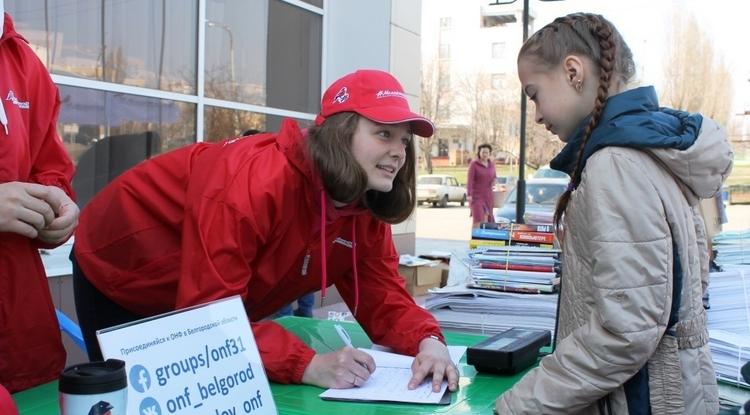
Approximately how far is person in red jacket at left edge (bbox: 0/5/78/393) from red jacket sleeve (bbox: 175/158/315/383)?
1.06 ft

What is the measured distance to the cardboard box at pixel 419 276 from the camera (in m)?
6.31

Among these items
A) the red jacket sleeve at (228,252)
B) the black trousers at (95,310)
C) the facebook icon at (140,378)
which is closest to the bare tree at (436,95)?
the black trousers at (95,310)

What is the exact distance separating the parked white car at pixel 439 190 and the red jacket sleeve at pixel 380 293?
91.6ft

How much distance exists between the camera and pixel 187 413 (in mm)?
1273

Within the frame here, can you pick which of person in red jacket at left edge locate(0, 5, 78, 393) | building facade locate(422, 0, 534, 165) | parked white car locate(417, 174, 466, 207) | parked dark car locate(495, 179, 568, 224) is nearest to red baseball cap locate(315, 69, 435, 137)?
person in red jacket at left edge locate(0, 5, 78, 393)

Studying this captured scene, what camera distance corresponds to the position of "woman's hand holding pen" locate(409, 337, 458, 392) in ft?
5.82

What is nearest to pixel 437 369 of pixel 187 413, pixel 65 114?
pixel 187 413

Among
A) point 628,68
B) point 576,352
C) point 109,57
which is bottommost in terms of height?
point 576,352

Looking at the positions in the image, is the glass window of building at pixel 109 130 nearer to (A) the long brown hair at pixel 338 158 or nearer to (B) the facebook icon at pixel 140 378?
(A) the long brown hair at pixel 338 158

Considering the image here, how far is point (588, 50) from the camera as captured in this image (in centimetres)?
150

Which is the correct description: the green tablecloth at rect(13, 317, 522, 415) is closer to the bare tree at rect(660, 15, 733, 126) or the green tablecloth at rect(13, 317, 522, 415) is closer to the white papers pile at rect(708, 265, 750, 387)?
the white papers pile at rect(708, 265, 750, 387)

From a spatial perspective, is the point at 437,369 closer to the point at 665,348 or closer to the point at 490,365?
the point at 490,365

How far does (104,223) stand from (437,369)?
1.04 m

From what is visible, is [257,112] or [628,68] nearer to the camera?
[628,68]
